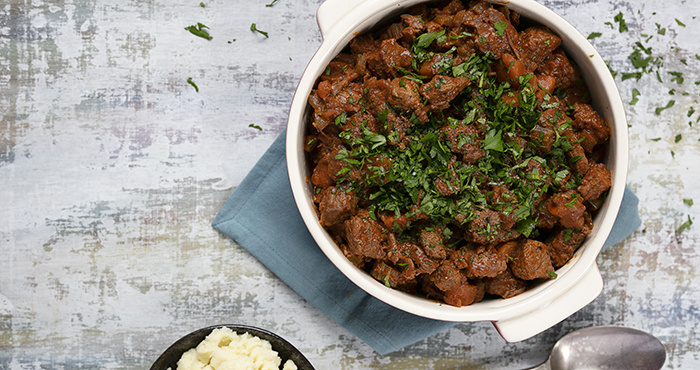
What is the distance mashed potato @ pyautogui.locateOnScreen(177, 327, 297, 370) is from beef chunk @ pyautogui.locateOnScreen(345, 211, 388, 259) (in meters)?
1.14

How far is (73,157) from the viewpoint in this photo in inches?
145

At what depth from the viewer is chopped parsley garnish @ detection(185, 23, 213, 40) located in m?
3.61

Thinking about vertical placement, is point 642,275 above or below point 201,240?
above

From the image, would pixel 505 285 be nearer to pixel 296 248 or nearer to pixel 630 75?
pixel 296 248

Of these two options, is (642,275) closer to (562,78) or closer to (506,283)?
(506,283)

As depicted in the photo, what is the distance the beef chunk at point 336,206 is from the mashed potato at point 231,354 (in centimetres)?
114

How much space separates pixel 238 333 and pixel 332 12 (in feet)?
7.26

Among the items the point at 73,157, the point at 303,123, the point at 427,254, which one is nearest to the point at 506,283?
the point at 427,254

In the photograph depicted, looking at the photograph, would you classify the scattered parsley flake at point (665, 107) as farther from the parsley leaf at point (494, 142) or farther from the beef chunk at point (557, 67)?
the parsley leaf at point (494, 142)

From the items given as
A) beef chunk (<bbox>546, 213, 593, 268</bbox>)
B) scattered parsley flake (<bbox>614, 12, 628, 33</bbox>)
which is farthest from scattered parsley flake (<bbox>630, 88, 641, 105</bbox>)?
beef chunk (<bbox>546, 213, 593, 268</bbox>)

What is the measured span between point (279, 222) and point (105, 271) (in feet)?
4.53

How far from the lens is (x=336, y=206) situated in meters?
2.73

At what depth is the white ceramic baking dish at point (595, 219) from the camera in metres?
2.68

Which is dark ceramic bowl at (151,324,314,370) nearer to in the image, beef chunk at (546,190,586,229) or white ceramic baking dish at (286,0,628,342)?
white ceramic baking dish at (286,0,628,342)
